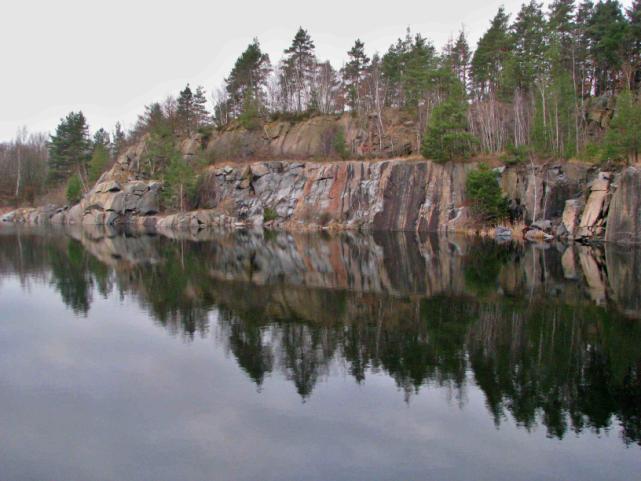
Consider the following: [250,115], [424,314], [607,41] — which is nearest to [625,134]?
[607,41]

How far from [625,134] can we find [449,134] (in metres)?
17.3

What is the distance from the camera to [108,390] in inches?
440

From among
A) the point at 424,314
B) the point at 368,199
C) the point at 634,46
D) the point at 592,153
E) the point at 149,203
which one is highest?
the point at 634,46

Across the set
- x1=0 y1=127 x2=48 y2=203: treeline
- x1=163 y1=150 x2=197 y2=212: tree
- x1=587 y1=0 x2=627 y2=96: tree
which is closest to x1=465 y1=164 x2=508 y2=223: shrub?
x1=587 y1=0 x2=627 y2=96: tree

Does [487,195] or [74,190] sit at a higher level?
[74,190]

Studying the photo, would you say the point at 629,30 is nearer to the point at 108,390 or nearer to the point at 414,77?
the point at 414,77

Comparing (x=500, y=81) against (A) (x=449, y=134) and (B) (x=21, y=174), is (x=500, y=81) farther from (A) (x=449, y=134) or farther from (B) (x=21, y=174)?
(B) (x=21, y=174)

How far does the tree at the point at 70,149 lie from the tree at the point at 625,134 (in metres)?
84.4

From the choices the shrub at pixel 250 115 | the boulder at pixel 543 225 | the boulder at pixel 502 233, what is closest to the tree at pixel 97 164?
the shrub at pixel 250 115

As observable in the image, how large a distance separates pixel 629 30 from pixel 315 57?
45.0m

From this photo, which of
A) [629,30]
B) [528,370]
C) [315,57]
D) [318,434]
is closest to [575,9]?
[629,30]

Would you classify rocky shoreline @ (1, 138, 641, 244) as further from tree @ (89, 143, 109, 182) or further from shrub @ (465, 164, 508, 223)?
tree @ (89, 143, 109, 182)

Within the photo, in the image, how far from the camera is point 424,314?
16797 mm

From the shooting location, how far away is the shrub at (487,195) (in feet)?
153
